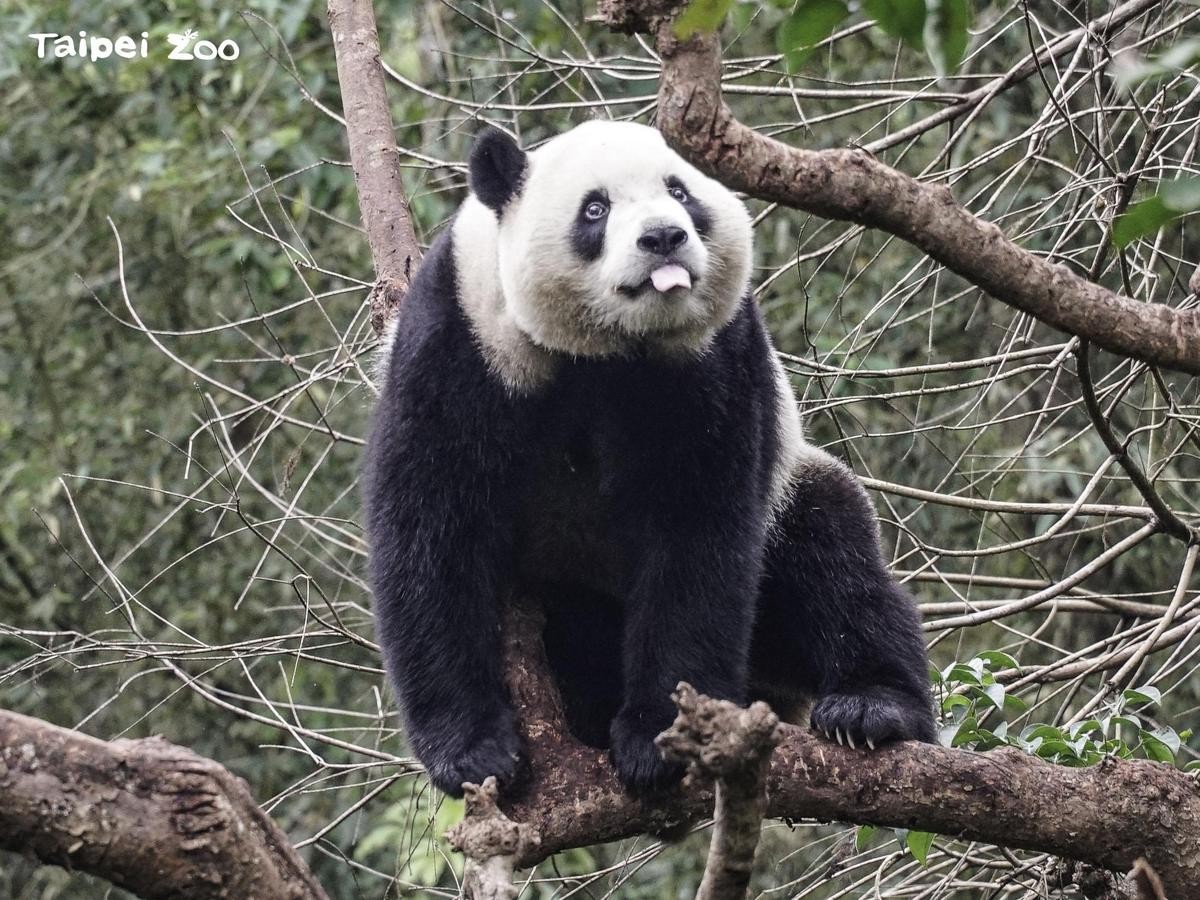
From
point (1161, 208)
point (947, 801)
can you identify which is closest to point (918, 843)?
point (947, 801)

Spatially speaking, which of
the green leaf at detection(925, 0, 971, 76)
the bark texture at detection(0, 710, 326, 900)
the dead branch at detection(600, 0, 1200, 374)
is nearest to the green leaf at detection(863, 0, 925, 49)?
the green leaf at detection(925, 0, 971, 76)

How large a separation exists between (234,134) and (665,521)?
5.19m

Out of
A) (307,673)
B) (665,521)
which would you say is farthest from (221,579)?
(665,521)

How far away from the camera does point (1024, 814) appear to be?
3242 mm

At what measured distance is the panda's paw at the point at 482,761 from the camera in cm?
340

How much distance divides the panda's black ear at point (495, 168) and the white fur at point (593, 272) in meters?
0.03

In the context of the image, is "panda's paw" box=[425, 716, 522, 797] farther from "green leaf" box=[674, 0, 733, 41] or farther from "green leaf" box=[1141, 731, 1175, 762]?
"green leaf" box=[674, 0, 733, 41]

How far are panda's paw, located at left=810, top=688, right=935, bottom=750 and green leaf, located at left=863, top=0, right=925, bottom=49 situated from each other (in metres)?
2.29

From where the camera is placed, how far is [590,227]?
361 cm

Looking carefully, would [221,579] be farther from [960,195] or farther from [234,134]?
[960,195]

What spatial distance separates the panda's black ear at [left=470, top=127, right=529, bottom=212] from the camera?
12.1 feet

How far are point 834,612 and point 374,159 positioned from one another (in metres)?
2.13

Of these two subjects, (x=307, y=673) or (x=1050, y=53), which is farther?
(x=307, y=673)

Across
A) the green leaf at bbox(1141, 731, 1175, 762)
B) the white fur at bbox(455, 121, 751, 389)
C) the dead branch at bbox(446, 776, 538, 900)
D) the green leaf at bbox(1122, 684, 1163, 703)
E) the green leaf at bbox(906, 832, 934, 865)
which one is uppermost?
the white fur at bbox(455, 121, 751, 389)
